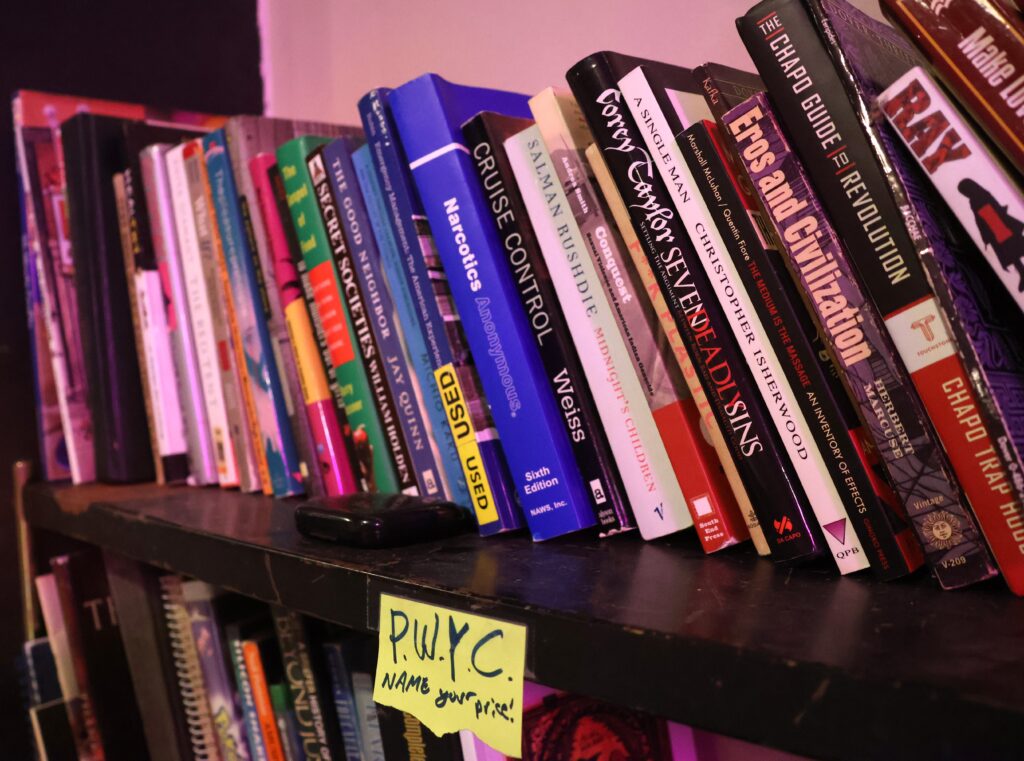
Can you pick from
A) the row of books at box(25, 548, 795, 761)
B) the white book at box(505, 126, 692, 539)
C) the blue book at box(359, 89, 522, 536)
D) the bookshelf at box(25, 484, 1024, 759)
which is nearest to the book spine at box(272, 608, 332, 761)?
the row of books at box(25, 548, 795, 761)

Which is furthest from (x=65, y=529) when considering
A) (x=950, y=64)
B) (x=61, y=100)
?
(x=950, y=64)

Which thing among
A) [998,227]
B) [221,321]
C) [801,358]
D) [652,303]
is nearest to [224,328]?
[221,321]

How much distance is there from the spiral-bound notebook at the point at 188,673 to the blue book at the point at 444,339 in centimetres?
44

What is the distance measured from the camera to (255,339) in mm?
871

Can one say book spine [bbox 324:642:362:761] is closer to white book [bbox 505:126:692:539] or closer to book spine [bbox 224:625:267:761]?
book spine [bbox 224:625:267:761]

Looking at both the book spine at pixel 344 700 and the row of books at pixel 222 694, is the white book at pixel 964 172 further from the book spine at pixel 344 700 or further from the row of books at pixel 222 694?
the book spine at pixel 344 700

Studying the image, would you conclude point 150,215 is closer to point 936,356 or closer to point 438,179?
point 438,179

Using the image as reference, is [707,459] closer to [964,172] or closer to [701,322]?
[701,322]

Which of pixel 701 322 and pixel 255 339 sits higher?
pixel 255 339

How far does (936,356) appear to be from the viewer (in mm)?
425

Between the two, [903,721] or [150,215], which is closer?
[903,721]

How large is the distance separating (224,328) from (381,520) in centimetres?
41

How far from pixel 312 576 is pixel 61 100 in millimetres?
958

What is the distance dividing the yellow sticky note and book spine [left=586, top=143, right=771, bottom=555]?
17 centimetres
